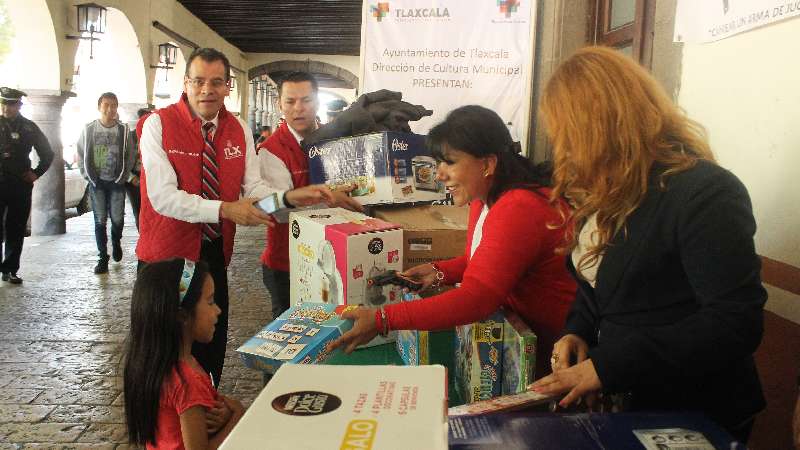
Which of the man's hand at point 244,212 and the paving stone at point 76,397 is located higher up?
the man's hand at point 244,212

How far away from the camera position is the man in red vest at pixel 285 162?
3105 millimetres

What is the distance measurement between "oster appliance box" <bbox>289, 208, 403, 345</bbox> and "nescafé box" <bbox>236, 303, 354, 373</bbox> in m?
0.25

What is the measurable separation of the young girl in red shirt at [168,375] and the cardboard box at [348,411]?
0.93 metres

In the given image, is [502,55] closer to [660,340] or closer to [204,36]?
[660,340]

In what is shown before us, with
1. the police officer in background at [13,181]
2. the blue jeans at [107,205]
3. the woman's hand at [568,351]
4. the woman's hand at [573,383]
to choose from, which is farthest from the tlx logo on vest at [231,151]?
the blue jeans at [107,205]

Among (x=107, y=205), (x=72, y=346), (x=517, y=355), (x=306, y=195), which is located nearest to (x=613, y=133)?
(x=517, y=355)

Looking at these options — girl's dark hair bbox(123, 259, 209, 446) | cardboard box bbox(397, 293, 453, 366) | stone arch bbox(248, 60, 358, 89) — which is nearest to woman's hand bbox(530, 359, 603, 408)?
cardboard box bbox(397, 293, 453, 366)

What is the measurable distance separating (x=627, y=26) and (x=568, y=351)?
2179 millimetres

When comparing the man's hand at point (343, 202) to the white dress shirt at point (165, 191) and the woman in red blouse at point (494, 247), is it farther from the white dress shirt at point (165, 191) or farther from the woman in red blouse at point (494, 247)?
the woman in red blouse at point (494, 247)

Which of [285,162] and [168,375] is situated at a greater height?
[285,162]

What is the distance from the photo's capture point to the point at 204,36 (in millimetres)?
17047

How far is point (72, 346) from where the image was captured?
4.83m

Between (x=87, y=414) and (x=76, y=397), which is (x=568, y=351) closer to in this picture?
(x=87, y=414)

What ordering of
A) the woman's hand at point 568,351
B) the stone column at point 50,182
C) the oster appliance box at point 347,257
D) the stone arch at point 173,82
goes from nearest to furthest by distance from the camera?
the woman's hand at point 568,351
the oster appliance box at point 347,257
the stone column at point 50,182
the stone arch at point 173,82
